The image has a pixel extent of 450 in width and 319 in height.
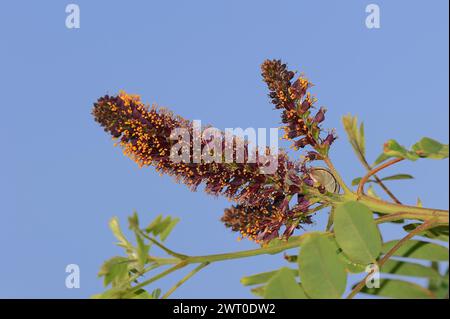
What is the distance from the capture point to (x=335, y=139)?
7.85 ft

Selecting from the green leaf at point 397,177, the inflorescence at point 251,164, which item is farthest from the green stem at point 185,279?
the green leaf at point 397,177

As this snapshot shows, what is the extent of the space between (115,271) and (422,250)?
1.04 meters

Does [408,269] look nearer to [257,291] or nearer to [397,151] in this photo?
[397,151]

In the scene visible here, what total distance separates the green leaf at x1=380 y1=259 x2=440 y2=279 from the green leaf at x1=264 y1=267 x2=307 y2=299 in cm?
61

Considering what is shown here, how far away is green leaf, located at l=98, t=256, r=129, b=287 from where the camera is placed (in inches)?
61.3

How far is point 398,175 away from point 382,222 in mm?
372

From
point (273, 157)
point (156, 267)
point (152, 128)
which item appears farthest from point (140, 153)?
point (156, 267)

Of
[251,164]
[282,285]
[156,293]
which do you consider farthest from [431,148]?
[156,293]

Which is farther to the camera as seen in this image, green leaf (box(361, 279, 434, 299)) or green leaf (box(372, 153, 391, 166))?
green leaf (box(372, 153, 391, 166))

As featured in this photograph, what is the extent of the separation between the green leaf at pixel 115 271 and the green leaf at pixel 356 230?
604mm

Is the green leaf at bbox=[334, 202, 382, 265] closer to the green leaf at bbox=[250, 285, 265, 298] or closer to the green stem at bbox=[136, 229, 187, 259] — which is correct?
the green leaf at bbox=[250, 285, 265, 298]

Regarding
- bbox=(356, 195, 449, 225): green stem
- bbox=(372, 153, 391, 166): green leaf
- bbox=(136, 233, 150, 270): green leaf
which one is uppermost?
bbox=(372, 153, 391, 166): green leaf

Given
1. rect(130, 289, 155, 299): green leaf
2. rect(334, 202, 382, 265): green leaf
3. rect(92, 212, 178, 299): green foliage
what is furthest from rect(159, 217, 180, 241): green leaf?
rect(334, 202, 382, 265): green leaf
